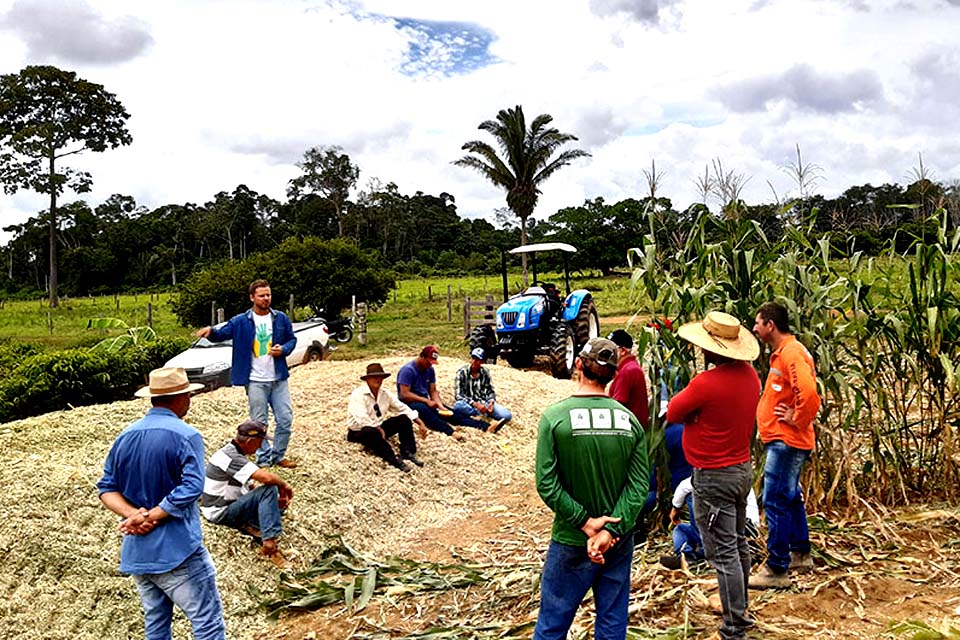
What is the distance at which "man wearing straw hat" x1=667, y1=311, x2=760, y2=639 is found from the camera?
11.2 ft

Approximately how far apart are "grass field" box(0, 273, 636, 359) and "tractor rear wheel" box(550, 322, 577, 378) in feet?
6.24

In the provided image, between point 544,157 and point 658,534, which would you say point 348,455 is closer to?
point 658,534

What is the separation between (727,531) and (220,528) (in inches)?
138

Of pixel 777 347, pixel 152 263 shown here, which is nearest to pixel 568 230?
pixel 152 263

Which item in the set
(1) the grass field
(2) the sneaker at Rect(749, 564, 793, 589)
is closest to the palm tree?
A: (1) the grass field

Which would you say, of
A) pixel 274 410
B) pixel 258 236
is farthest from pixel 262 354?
pixel 258 236

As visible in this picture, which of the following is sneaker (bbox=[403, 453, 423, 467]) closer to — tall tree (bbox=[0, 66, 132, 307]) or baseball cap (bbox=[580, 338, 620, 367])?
baseball cap (bbox=[580, 338, 620, 367])

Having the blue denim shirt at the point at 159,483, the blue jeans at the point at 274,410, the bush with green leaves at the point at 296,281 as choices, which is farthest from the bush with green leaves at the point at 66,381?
the bush with green leaves at the point at 296,281

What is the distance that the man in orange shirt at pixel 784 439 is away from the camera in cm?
394

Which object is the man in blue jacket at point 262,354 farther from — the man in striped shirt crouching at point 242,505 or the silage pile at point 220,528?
the man in striped shirt crouching at point 242,505

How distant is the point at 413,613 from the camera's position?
432cm

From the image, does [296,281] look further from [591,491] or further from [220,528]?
[591,491]

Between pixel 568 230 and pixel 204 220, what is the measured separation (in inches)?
1144

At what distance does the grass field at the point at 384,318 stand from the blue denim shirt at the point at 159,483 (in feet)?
A: 39.0
